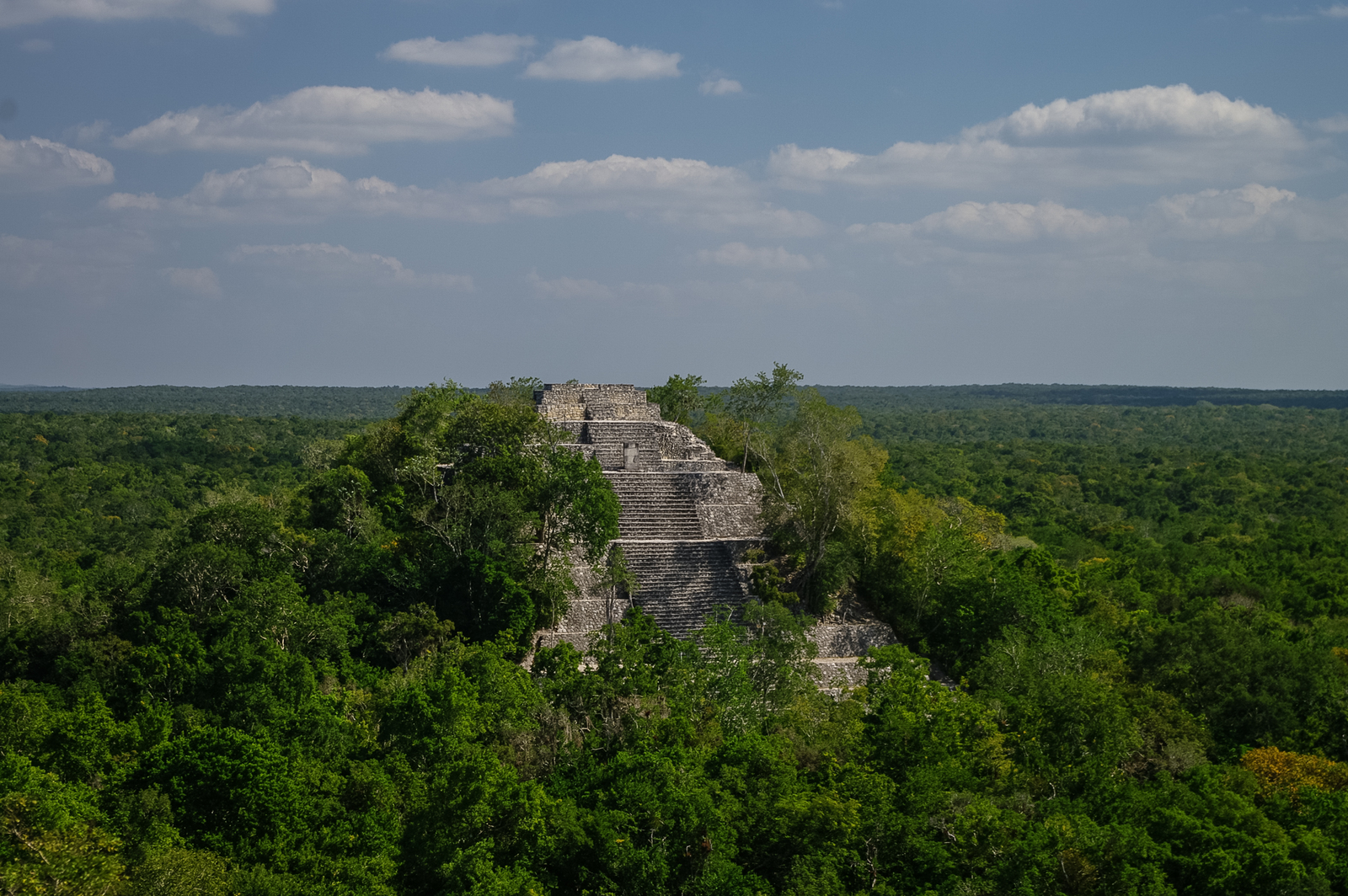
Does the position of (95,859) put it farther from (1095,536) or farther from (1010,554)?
(1095,536)

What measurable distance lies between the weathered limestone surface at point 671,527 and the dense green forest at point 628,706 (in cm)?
61

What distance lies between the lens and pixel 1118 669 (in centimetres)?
1981

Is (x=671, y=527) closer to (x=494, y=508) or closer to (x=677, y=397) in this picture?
(x=494, y=508)

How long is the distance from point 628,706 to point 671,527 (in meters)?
7.37

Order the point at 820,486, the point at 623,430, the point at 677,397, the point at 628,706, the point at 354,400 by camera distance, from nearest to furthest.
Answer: the point at 628,706 → the point at 820,486 → the point at 623,430 → the point at 677,397 → the point at 354,400

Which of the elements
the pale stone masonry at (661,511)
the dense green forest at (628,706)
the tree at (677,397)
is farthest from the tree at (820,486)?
the tree at (677,397)

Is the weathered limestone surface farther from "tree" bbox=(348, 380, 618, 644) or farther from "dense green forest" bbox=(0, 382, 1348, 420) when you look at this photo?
"dense green forest" bbox=(0, 382, 1348, 420)

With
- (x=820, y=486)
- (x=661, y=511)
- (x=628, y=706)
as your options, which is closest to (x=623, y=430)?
(x=661, y=511)

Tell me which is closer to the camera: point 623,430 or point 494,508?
point 494,508

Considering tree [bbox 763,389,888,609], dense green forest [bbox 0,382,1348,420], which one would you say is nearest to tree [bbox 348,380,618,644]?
tree [bbox 763,389,888,609]

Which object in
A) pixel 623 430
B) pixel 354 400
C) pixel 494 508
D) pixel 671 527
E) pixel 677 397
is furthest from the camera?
pixel 354 400

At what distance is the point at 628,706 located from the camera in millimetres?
16438

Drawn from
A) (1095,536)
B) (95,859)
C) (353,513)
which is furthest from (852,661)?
(1095,536)

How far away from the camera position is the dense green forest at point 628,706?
13.4 metres
